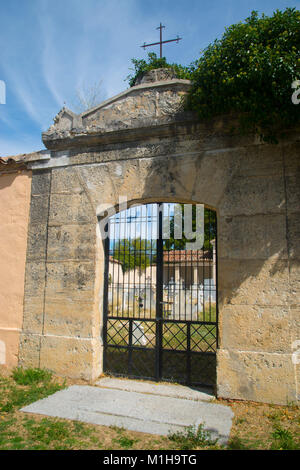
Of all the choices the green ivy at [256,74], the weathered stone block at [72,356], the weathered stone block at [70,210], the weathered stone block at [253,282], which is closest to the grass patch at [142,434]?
the weathered stone block at [72,356]

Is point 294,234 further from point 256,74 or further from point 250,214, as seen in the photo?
point 256,74

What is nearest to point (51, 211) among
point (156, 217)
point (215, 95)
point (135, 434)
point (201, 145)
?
point (156, 217)

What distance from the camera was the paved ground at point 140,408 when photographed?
132 inches

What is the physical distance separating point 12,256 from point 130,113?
2996mm

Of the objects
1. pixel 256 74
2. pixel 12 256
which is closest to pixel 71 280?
pixel 12 256

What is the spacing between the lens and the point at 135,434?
319cm

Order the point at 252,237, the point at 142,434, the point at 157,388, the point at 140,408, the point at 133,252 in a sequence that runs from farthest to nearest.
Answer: the point at 133,252, the point at 157,388, the point at 252,237, the point at 140,408, the point at 142,434

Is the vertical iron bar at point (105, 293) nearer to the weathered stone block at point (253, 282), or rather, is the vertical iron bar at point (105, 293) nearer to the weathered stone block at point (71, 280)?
the weathered stone block at point (71, 280)

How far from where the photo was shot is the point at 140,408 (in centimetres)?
374

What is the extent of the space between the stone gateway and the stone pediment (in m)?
0.02

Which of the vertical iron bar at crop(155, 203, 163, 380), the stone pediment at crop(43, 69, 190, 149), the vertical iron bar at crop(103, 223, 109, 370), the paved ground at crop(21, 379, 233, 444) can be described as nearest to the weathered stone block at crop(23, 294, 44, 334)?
the vertical iron bar at crop(103, 223, 109, 370)

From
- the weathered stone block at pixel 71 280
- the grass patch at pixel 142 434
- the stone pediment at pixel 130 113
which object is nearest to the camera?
the grass patch at pixel 142 434

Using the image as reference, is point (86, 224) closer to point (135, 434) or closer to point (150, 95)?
point (150, 95)

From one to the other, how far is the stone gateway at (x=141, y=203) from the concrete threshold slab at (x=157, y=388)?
249 mm
